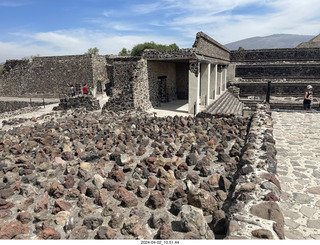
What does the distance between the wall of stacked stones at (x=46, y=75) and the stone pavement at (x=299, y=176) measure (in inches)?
830

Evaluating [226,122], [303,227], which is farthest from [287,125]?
[303,227]

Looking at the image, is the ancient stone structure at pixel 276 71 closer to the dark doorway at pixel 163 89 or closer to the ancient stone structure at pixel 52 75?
the dark doorway at pixel 163 89

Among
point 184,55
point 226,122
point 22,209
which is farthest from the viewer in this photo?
point 184,55

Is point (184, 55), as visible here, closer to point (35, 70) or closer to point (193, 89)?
point (193, 89)

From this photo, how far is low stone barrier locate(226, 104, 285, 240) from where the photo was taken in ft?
9.32

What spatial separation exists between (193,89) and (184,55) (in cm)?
175

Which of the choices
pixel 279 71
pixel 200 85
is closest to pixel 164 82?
pixel 200 85

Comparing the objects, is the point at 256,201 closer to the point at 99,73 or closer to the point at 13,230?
the point at 13,230

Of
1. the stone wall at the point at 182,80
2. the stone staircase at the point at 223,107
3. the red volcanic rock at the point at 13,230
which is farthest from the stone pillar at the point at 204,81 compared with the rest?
the red volcanic rock at the point at 13,230

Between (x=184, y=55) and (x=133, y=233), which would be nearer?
(x=133, y=233)

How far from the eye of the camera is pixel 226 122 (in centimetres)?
987

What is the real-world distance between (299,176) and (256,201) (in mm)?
2204

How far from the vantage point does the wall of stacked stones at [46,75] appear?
25.4 metres

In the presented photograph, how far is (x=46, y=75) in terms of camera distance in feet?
87.0
